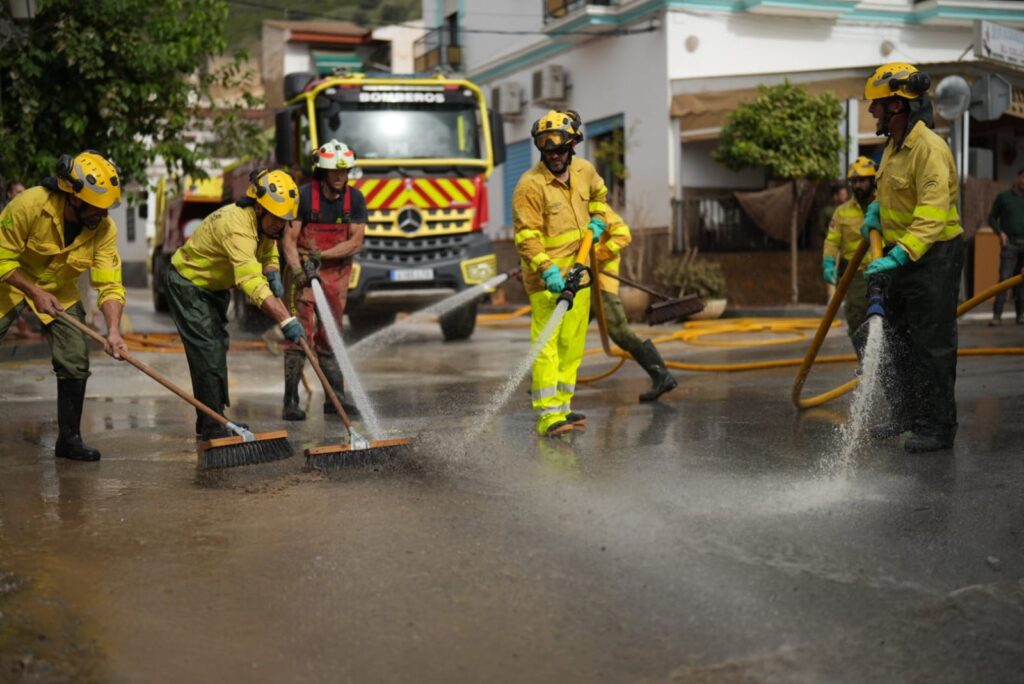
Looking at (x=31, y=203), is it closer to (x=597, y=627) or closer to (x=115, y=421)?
(x=115, y=421)

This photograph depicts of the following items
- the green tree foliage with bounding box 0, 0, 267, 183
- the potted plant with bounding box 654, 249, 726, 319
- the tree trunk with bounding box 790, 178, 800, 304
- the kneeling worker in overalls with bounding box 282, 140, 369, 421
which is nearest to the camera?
the kneeling worker in overalls with bounding box 282, 140, 369, 421

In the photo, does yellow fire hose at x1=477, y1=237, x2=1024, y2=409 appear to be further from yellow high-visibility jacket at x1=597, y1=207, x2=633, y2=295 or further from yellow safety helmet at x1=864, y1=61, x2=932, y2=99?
yellow safety helmet at x1=864, y1=61, x2=932, y2=99

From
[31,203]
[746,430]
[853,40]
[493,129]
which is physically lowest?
[746,430]

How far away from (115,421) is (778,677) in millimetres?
5917

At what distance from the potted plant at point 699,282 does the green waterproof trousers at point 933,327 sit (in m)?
11.1

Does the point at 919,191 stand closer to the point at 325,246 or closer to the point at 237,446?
the point at 237,446

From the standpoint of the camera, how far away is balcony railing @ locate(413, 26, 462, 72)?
29062 mm

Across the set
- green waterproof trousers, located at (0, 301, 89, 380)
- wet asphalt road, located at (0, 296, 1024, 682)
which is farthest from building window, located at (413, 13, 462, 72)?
wet asphalt road, located at (0, 296, 1024, 682)

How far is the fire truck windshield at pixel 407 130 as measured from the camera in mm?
14055

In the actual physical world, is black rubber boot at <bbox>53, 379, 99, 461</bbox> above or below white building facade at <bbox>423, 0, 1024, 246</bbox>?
below

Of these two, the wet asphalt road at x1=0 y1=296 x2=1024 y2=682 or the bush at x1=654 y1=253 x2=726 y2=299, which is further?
the bush at x1=654 y1=253 x2=726 y2=299

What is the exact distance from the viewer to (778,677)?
3.12 metres

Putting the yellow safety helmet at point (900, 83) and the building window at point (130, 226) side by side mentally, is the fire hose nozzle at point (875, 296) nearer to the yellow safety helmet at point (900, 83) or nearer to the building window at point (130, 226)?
the yellow safety helmet at point (900, 83)

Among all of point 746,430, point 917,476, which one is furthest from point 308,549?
point 746,430
